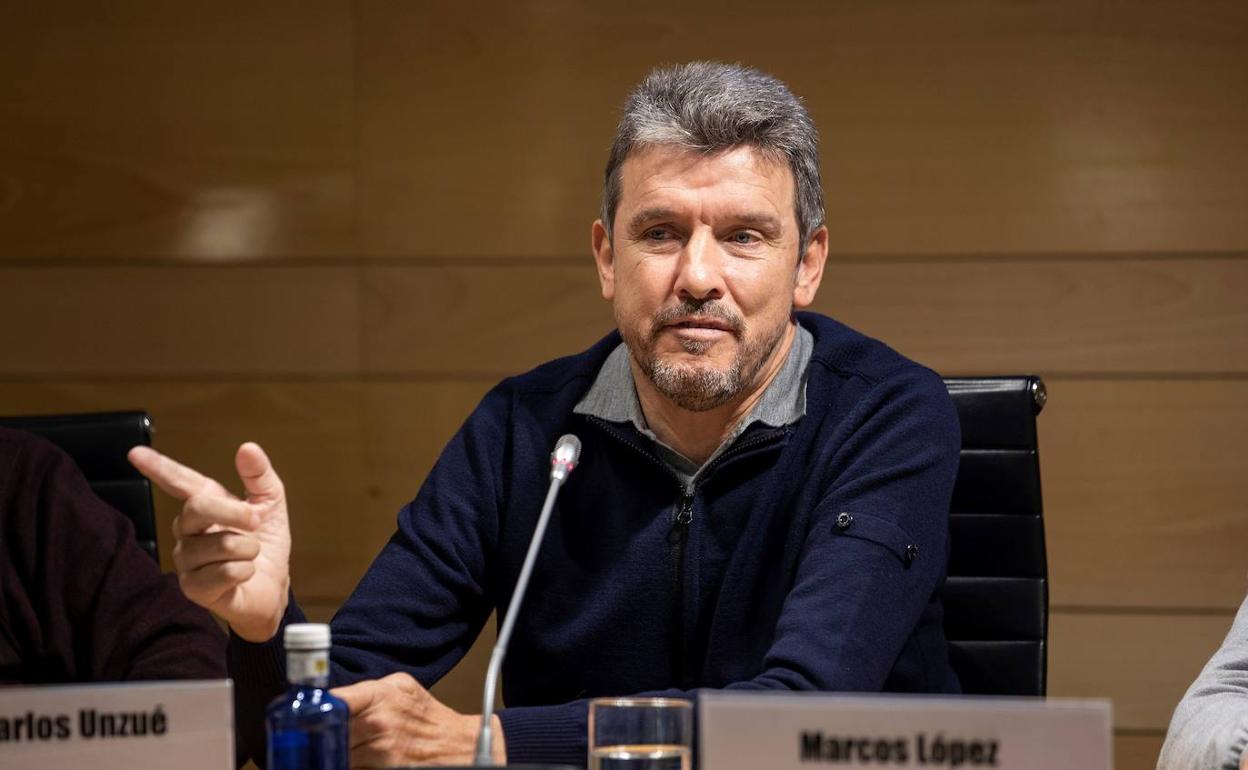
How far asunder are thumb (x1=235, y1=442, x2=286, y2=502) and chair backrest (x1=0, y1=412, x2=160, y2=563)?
0.75 meters

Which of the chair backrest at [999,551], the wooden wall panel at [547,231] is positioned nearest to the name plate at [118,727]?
the chair backrest at [999,551]

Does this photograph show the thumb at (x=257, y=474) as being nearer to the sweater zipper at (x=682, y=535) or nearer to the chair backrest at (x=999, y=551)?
the sweater zipper at (x=682, y=535)

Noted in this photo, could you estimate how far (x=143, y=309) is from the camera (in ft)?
10.4

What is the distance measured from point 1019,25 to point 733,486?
160cm

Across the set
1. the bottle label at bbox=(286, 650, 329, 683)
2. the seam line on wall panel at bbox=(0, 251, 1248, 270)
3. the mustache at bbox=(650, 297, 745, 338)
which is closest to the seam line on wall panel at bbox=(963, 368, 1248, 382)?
the seam line on wall panel at bbox=(0, 251, 1248, 270)

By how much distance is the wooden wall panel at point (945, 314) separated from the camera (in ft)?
9.66

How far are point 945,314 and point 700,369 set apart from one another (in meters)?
1.39

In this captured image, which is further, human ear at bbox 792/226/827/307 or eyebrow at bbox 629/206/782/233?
human ear at bbox 792/226/827/307

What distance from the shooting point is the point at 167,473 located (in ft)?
3.90

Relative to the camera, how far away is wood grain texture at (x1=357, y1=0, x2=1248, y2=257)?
9.66 ft

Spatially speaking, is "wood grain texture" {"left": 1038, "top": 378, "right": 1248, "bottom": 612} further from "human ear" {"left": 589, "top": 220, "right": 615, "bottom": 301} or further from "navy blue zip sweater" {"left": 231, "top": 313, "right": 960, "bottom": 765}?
"human ear" {"left": 589, "top": 220, "right": 615, "bottom": 301}

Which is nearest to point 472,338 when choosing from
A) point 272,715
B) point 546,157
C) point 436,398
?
→ point 436,398

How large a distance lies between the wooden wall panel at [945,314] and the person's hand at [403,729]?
180 cm

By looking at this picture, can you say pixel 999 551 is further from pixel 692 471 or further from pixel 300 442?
pixel 300 442
